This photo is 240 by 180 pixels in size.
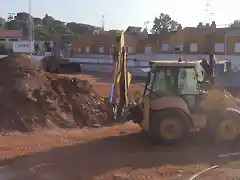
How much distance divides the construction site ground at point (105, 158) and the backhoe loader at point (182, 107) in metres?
0.41

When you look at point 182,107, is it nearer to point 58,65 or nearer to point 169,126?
point 169,126

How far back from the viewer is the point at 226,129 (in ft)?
37.3

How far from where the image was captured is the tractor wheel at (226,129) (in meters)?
11.3

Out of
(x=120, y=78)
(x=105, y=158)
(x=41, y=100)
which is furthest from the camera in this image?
(x=41, y=100)

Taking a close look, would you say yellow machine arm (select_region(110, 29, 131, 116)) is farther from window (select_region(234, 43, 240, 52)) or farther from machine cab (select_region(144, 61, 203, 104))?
window (select_region(234, 43, 240, 52))

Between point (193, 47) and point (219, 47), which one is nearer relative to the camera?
point (219, 47)

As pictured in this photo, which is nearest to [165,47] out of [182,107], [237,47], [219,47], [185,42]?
[185,42]

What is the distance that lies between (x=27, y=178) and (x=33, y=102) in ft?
17.8

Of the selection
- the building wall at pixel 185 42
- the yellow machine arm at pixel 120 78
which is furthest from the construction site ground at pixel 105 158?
the building wall at pixel 185 42

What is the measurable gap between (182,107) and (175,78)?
79 cm

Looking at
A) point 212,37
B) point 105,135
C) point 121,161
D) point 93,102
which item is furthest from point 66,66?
point 121,161

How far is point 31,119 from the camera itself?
44.3ft

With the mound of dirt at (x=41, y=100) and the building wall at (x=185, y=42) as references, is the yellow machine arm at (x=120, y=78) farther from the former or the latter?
the building wall at (x=185, y=42)

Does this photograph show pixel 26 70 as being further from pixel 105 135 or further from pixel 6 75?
pixel 105 135
